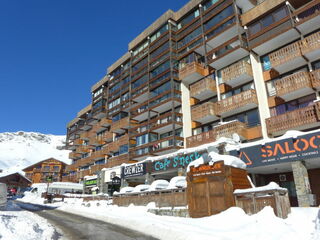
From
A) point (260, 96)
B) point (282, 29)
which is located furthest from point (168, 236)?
point (282, 29)

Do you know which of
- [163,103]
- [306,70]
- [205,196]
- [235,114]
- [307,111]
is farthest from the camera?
[163,103]

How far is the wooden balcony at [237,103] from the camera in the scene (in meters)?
25.2

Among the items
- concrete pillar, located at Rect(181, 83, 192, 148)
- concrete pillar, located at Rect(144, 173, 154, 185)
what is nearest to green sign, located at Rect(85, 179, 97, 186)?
concrete pillar, located at Rect(144, 173, 154, 185)

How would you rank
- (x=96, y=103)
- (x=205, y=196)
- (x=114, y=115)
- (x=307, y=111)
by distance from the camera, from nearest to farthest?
(x=205, y=196) < (x=307, y=111) < (x=114, y=115) < (x=96, y=103)

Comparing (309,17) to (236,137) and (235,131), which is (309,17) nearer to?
(235,131)

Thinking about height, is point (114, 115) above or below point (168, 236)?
above

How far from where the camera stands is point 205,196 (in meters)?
14.5

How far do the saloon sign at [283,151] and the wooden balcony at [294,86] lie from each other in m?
5.84

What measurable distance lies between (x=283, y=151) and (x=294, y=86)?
675 cm

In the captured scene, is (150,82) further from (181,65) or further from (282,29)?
(282,29)

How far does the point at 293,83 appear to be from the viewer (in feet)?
73.0

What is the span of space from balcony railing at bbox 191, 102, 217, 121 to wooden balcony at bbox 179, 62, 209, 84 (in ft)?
16.8

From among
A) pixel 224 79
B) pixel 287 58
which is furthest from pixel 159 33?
pixel 287 58

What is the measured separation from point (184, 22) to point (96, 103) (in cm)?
3034
